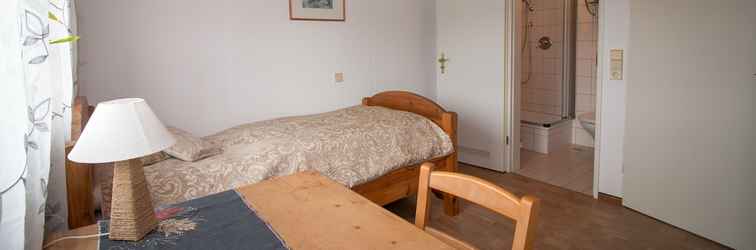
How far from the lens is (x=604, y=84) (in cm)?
321

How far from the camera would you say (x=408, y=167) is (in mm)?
2881

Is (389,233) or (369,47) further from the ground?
(369,47)

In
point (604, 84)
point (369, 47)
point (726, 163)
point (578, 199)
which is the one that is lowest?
point (578, 199)

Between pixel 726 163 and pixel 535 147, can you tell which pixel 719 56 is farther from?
pixel 535 147

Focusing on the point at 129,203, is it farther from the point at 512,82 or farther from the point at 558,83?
the point at 558,83

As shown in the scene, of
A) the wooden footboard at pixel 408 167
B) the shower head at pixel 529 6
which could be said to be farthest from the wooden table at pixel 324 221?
the shower head at pixel 529 6

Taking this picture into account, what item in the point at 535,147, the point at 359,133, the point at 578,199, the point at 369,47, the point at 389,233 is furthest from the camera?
the point at 535,147

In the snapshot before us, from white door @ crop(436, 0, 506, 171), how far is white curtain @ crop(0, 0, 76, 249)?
3.08 metres

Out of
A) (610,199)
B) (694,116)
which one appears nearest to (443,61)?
(610,199)

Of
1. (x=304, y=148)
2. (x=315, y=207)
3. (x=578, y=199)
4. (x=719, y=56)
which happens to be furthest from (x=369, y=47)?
(x=315, y=207)

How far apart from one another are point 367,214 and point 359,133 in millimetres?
1404

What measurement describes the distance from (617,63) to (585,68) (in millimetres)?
1904

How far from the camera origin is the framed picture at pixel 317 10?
333 centimetres

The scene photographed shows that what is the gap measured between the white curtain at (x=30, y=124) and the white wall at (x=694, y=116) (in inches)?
112
